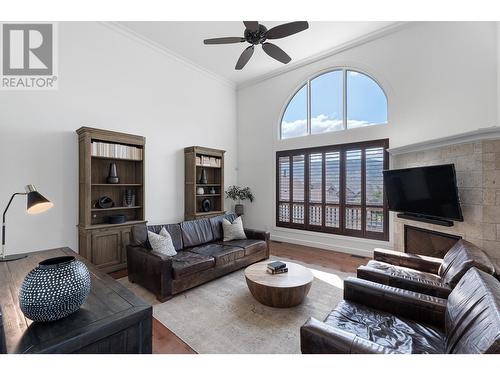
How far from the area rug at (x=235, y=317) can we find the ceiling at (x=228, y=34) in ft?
Answer: 13.8

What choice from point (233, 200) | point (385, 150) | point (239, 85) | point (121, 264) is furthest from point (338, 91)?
point (121, 264)

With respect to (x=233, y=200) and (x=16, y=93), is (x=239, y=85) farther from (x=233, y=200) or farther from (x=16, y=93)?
(x=16, y=93)

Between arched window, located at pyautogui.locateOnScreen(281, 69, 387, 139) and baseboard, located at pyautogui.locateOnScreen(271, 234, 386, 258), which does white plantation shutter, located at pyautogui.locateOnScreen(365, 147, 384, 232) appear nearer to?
baseboard, located at pyautogui.locateOnScreen(271, 234, 386, 258)

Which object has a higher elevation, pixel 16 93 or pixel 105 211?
pixel 16 93

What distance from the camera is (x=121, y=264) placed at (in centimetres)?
363

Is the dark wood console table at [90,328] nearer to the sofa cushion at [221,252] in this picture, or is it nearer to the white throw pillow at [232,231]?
the sofa cushion at [221,252]

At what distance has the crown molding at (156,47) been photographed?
3919mm

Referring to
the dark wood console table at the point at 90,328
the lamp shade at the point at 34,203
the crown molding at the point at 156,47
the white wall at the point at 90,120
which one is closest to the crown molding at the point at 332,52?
the crown molding at the point at 156,47

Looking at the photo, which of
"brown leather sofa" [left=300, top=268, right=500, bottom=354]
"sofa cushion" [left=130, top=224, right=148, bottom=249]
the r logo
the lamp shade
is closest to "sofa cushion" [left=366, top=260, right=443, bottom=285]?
"brown leather sofa" [left=300, top=268, right=500, bottom=354]

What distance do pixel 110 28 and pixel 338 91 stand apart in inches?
Result: 174

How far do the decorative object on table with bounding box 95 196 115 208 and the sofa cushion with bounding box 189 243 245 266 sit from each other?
1559 mm

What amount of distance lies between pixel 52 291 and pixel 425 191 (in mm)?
3859

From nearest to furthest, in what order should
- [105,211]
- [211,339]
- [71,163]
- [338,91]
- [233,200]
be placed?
[211,339] → [71,163] → [105,211] → [338,91] → [233,200]

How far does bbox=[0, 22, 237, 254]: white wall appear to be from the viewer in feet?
10.1
